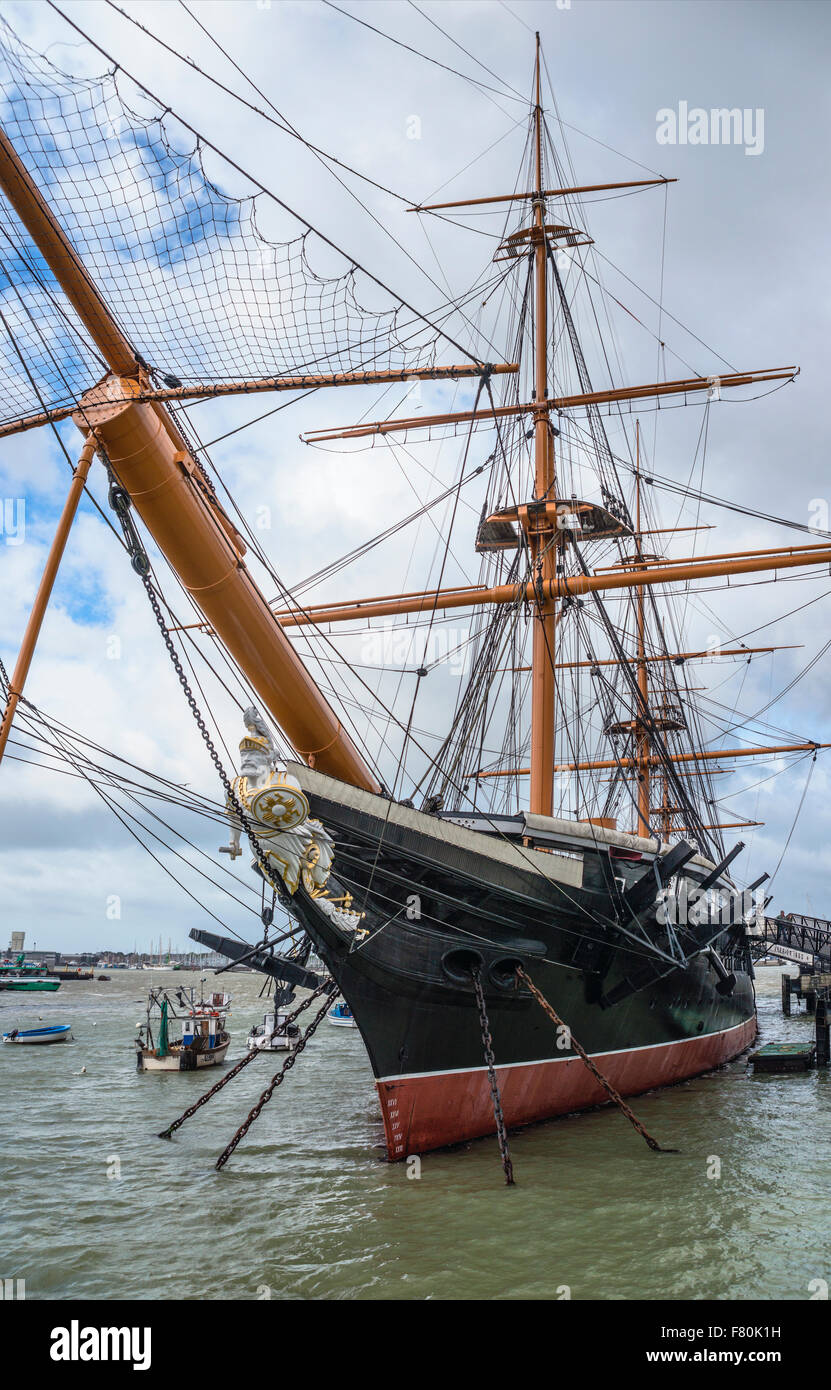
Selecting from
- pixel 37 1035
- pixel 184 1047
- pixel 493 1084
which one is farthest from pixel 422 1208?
pixel 37 1035

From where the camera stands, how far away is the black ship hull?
36.9ft

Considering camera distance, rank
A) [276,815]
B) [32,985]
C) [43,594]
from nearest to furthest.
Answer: [43,594] < [276,815] < [32,985]

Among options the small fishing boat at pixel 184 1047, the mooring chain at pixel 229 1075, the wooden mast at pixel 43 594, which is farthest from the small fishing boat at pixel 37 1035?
the wooden mast at pixel 43 594

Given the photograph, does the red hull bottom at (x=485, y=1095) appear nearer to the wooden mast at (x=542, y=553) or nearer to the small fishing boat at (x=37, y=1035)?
the wooden mast at (x=542, y=553)

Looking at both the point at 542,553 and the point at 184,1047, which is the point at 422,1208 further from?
the point at 184,1047

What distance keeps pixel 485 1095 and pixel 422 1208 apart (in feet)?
9.24

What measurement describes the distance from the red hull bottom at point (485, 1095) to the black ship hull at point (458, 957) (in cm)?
2

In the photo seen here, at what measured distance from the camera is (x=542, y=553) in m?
19.0

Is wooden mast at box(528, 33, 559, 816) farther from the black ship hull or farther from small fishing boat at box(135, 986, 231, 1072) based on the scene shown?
small fishing boat at box(135, 986, 231, 1072)

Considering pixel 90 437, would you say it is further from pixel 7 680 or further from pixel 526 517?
pixel 526 517

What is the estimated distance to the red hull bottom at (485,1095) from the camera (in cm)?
1141

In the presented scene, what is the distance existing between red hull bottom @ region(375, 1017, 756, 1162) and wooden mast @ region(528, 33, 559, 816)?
175 inches

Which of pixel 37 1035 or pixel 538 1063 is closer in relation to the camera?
pixel 538 1063
